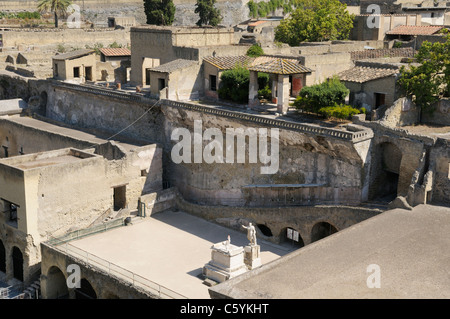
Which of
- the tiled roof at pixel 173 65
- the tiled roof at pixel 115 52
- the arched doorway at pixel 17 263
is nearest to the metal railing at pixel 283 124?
the tiled roof at pixel 173 65

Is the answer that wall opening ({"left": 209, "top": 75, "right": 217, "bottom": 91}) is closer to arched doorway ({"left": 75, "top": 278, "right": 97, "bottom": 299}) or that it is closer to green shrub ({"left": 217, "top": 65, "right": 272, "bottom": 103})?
green shrub ({"left": 217, "top": 65, "right": 272, "bottom": 103})

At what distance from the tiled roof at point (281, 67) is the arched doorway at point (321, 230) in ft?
25.8

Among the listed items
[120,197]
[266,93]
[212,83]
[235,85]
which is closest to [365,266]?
[120,197]

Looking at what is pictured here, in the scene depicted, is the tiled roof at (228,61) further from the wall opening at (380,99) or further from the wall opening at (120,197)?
the wall opening at (120,197)

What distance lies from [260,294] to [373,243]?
551 centimetres

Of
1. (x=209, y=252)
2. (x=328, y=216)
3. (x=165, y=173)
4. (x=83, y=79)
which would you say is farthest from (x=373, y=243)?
(x=83, y=79)

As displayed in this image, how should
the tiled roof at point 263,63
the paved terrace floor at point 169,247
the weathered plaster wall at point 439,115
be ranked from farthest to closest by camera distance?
the tiled roof at point 263,63, the weathered plaster wall at point 439,115, the paved terrace floor at point 169,247

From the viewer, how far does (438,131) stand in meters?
29.0

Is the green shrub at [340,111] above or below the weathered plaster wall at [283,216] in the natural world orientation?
above

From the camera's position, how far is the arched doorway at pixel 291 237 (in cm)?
2858

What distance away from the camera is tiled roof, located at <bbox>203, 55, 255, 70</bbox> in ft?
116

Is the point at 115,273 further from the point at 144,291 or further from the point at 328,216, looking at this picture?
the point at 328,216

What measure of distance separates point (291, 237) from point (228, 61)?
38.3 ft

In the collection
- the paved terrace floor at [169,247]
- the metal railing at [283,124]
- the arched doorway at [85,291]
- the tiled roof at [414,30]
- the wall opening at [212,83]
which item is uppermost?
the tiled roof at [414,30]
